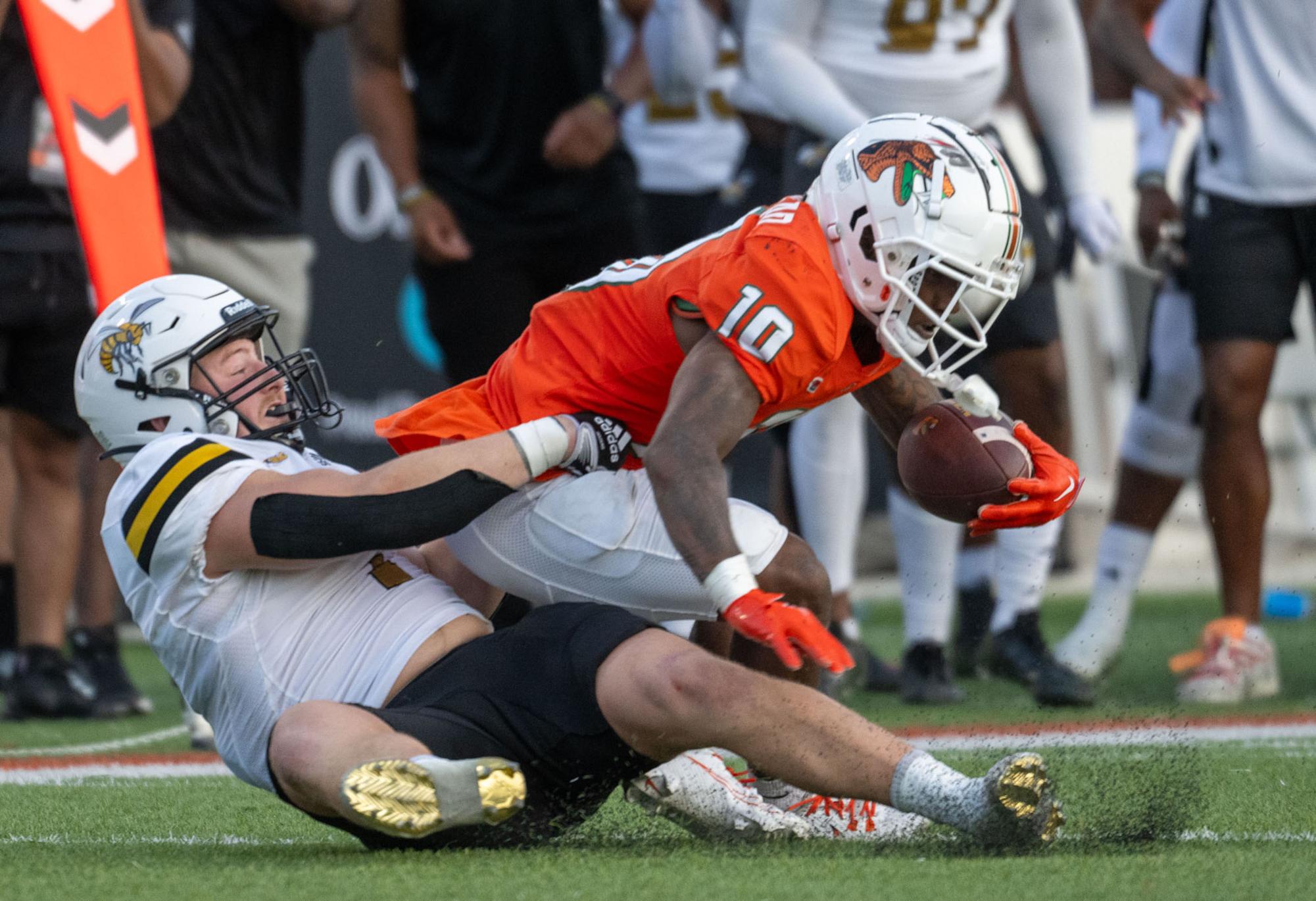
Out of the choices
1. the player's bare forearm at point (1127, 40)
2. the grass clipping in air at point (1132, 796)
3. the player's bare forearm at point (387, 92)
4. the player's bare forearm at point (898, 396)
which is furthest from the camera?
the player's bare forearm at point (387, 92)

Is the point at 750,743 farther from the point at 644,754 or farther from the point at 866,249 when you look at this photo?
the point at 866,249

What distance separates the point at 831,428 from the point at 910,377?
5.87 feet

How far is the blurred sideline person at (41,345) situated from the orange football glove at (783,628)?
10.0ft

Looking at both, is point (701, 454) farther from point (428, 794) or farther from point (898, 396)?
point (898, 396)

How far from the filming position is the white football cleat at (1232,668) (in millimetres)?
5145

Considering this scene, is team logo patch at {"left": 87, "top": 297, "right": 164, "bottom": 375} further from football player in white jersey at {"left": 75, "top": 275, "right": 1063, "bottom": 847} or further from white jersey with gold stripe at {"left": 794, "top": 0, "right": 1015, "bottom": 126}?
white jersey with gold stripe at {"left": 794, "top": 0, "right": 1015, "bottom": 126}

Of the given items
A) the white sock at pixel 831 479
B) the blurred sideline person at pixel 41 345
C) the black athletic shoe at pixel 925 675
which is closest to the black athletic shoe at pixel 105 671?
the blurred sideline person at pixel 41 345

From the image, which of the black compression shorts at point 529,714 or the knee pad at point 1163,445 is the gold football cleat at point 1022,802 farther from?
the knee pad at point 1163,445

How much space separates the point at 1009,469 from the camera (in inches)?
130

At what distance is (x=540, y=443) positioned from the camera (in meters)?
3.09

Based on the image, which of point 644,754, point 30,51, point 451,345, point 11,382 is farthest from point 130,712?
point 644,754

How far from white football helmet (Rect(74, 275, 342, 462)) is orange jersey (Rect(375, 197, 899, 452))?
231 millimetres

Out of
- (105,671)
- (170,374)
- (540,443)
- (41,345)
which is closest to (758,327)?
(540,443)

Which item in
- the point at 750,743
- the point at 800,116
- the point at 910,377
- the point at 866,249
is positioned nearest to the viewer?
the point at 750,743
